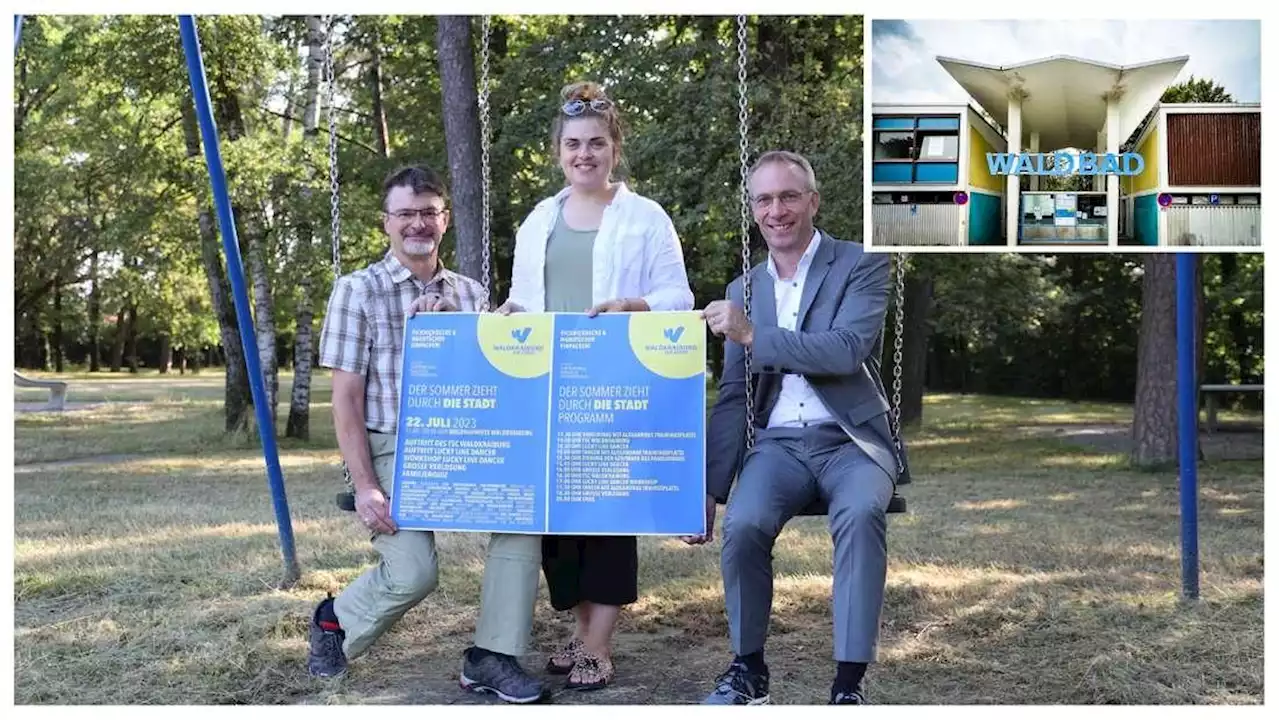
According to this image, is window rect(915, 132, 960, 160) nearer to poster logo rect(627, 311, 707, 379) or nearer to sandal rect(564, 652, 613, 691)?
poster logo rect(627, 311, 707, 379)

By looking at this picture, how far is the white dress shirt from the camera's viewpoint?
3.59m

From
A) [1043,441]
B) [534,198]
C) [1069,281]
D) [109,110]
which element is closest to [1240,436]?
[1043,441]

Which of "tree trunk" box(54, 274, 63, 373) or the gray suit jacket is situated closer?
the gray suit jacket

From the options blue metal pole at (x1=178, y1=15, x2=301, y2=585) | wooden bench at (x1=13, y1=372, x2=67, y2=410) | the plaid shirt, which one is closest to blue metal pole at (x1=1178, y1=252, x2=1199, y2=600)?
the plaid shirt

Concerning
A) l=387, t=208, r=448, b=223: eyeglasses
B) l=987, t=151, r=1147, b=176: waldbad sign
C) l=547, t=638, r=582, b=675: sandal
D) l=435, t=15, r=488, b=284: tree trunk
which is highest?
l=435, t=15, r=488, b=284: tree trunk

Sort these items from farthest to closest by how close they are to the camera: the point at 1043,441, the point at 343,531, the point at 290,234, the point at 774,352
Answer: the point at 1043,441
the point at 290,234
the point at 343,531
the point at 774,352

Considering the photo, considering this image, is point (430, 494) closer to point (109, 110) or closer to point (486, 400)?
point (486, 400)

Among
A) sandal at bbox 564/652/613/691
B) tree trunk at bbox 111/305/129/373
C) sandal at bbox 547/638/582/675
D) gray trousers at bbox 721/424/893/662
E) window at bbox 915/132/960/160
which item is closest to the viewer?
gray trousers at bbox 721/424/893/662

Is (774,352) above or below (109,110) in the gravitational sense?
below

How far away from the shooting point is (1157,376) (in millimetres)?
10016

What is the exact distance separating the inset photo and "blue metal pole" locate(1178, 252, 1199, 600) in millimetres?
828

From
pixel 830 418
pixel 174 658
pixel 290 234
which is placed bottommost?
pixel 174 658

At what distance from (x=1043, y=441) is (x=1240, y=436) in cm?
217

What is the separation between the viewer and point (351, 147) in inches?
592
